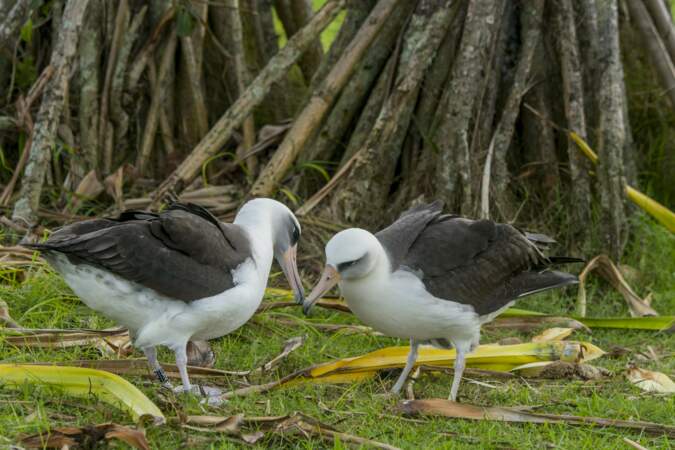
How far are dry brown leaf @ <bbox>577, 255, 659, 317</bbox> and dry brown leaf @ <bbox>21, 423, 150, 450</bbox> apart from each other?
13.3 feet

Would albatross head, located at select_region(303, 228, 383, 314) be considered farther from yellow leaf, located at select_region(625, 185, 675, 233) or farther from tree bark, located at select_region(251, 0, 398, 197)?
yellow leaf, located at select_region(625, 185, 675, 233)

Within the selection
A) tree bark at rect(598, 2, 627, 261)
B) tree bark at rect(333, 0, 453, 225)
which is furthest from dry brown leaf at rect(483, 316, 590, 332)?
tree bark at rect(333, 0, 453, 225)

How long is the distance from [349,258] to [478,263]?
0.96m

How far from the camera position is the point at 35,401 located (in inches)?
191

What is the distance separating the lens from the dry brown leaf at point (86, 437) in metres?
4.24

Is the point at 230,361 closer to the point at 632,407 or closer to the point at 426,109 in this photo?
the point at 632,407

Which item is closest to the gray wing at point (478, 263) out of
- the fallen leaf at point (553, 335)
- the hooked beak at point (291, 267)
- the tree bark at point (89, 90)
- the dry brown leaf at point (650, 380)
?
the fallen leaf at point (553, 335)

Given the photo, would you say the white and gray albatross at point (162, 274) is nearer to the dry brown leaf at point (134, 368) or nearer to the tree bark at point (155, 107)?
the dry brown leaf at point (134, 368)

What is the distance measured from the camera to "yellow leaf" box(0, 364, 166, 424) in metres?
4.76

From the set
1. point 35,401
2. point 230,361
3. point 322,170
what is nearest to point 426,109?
point 322,170

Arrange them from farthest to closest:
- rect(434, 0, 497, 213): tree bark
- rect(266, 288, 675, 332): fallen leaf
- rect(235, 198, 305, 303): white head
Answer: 1. rect(434, 0, 497, 213): tree bark
2. rect(266, 288, 675, 332): fallen leaf
3. rect(235, 198, 305, 303): white head

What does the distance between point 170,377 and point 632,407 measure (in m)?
2.58

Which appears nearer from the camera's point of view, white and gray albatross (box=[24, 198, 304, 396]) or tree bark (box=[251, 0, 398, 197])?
white and gray albatross (box=[24, 198, 304, 396])

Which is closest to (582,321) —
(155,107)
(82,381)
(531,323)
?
(531,323)
